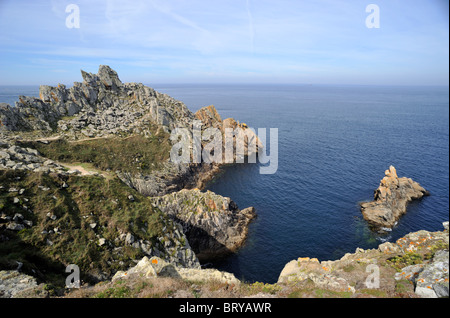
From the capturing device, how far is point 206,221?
4938 centimetres

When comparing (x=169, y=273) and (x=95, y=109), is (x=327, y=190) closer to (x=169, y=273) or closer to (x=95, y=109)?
(x=169, y=273)

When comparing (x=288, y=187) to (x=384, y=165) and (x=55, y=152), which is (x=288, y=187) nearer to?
(x=384, y=165)

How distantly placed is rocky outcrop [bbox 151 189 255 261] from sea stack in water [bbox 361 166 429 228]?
31075mm

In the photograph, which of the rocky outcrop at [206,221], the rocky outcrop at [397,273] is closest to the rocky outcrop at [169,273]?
the rocky outcrop at [397,273]

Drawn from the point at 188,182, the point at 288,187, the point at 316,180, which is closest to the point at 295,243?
the point at 288,187

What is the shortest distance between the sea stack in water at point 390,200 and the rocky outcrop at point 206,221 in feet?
102

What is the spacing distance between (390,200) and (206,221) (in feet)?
153

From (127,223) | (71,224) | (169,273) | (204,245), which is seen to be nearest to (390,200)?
(204,245)

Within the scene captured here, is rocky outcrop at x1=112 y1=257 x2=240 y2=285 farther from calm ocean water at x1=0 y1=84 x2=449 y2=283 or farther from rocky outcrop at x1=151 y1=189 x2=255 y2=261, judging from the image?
rocky outcrop at x1=151 y1=189 x2=255 y2=261

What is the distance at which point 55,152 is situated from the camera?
173 feet

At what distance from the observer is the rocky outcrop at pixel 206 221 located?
47438 mm

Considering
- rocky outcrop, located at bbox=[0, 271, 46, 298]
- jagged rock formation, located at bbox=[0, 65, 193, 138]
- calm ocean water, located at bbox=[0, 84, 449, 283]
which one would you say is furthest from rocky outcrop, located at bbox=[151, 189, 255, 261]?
jagged rock formation, located at bbox=[0, 65, 193, 138]

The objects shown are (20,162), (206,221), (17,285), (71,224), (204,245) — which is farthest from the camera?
(206,221)
